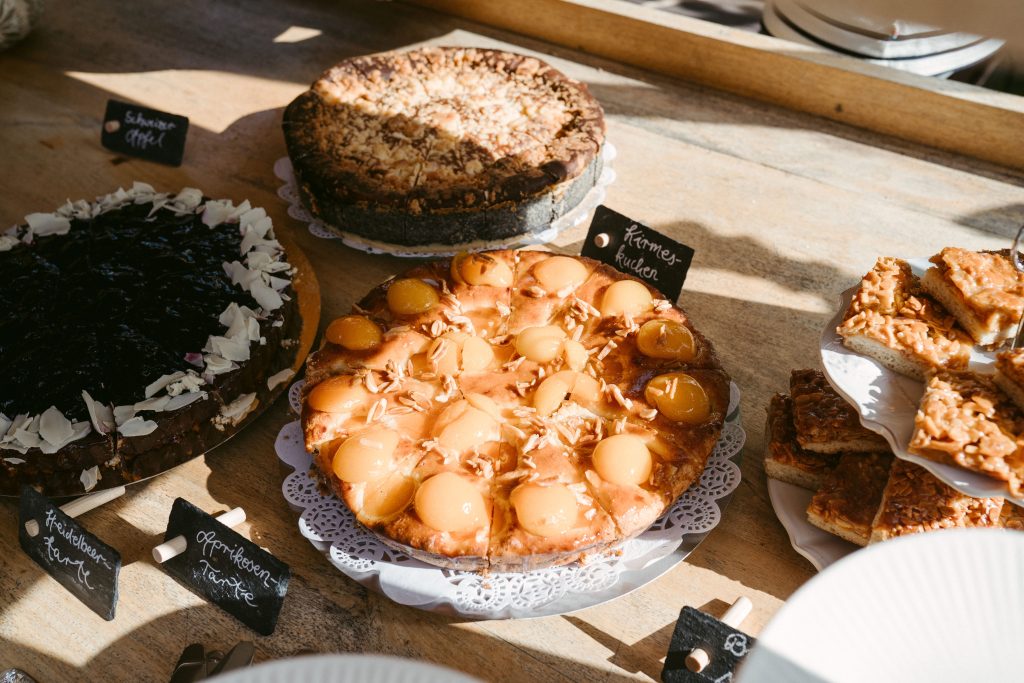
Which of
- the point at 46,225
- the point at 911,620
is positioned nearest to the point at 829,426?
the point at 911,620

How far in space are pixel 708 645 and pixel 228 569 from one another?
90cm

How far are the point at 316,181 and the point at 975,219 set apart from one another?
1.98 meters

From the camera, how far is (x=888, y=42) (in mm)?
3006

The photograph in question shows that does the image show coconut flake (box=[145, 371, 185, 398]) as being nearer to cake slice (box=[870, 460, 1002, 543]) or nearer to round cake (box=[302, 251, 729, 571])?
round cake (box=[302, 251, 729, 571])

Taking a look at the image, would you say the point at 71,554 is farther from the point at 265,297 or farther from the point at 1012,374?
the point at 1012,374

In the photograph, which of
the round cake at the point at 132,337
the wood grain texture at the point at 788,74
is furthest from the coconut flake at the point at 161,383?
the wood grain texture at the point at 788,74

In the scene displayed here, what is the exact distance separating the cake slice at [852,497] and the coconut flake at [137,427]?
136 cm

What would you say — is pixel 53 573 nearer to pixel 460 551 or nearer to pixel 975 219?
pixel 460 551

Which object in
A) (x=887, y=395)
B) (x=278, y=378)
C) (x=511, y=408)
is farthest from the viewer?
(x=278, y=378)

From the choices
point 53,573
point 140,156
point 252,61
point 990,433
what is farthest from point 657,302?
point 252,61

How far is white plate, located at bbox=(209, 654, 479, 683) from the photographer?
0.78 meters

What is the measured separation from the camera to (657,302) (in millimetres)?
1811

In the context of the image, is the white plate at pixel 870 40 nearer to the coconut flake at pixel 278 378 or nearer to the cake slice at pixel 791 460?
the cake slice at pixel 791 460

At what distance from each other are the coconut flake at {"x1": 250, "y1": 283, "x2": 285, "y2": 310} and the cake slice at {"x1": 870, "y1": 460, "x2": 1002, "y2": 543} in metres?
1.39
